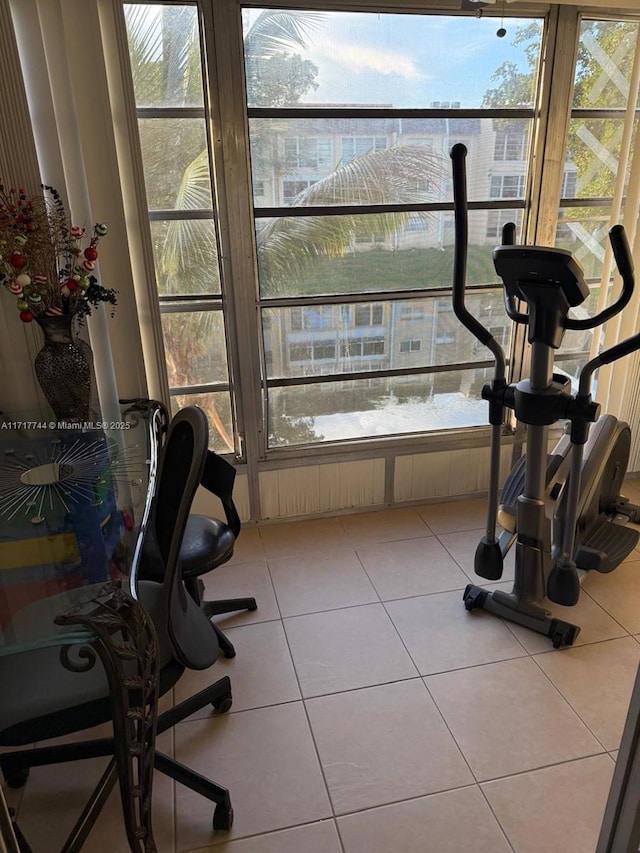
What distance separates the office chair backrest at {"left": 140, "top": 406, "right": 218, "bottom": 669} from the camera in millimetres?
1487

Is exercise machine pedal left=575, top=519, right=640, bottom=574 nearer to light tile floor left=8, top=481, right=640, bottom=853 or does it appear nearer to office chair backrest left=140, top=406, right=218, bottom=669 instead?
light tile floor left=8, top=481, right=640, bottom=853

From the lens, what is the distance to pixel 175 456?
1.75 meters

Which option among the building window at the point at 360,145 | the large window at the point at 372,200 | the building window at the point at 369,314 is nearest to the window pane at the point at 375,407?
the large window at the point at 372,200

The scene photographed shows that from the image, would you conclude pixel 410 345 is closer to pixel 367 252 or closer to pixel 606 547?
pixel 367 252

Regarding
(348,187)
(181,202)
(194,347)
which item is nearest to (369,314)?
(348,187)

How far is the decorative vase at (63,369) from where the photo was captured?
215cm

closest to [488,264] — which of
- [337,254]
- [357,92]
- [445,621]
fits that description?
[337,254]

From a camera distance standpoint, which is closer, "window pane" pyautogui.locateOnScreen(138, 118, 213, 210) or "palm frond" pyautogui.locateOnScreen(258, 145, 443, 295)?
"window pane" pyautogui.locateOnScreen(138, 118, 213, 210)

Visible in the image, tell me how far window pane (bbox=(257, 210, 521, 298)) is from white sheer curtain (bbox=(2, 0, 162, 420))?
625mm

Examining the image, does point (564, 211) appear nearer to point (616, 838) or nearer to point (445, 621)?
point (445, 621)

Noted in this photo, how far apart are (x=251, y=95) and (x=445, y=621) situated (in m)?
2.30

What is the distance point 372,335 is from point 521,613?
4.70 feet

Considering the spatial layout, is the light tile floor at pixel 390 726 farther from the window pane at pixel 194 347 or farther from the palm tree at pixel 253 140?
the palm tree at pixel 253 140

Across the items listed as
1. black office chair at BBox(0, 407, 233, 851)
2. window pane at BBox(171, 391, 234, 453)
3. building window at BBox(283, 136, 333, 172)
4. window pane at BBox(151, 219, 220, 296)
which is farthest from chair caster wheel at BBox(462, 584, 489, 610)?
building window at BBox(283, 136, 333, 172)
